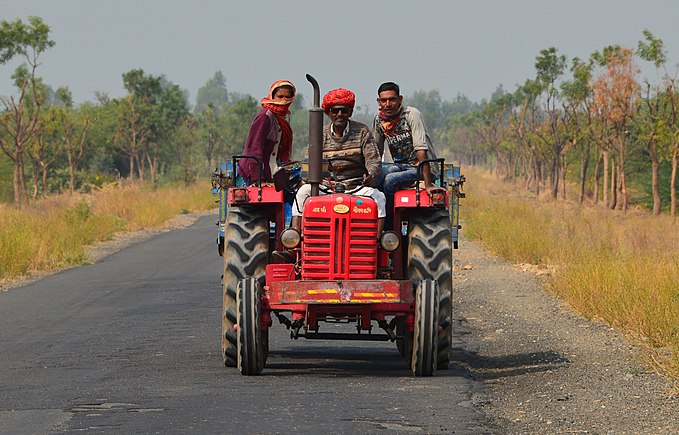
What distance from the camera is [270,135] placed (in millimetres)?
11773

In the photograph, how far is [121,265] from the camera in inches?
965

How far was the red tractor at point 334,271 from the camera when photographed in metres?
10.1

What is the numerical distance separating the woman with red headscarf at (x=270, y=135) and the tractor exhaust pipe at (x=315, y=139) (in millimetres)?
1360

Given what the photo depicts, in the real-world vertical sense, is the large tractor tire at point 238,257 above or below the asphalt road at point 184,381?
above

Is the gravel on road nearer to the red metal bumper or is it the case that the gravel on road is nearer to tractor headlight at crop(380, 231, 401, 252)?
the red metal bumper

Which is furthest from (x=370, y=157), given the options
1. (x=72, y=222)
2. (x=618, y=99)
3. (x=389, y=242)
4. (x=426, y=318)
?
(x=618, y=99)

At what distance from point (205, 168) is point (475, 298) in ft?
247

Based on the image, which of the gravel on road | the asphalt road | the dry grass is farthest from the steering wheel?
the dry grass

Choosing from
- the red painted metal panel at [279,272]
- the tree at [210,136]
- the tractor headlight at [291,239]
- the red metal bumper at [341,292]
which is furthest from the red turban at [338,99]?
the tree at [210,136]

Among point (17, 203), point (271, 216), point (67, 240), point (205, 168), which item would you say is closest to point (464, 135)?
point (205, 168)

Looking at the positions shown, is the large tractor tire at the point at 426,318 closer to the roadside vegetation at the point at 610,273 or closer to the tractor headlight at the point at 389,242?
the tractor headlight at the point at 389,242

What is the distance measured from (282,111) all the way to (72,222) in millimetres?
21371

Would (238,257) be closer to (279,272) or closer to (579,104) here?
(279,272)

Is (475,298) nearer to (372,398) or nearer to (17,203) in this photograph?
(372,398)
